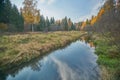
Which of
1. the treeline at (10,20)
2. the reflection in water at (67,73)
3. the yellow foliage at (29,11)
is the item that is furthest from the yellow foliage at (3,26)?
the reflection in water at (67,73)

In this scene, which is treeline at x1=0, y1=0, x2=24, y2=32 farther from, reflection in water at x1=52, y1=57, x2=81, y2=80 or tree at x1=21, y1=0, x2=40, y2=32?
reflection in water at x1=52, y1=57, x2=81, y2=80

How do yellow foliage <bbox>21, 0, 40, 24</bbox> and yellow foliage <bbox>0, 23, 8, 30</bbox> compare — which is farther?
yellow foliage <bbox>21, 0, 40, 24</bbox>

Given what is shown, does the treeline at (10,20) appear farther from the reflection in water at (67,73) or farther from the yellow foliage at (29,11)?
the reflection in water at (67,73)

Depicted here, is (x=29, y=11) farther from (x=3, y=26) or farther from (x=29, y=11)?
(x=3, y=26)

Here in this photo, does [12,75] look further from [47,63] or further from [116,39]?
[116,39]

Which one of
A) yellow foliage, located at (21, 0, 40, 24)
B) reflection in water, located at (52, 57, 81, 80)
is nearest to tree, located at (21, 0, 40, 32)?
yellow foliage, located at (21, 0, 40, 24)

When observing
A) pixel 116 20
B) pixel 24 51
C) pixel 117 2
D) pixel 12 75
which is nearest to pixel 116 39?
pixel 116 20

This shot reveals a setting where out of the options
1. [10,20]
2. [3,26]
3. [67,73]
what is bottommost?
[67,73]

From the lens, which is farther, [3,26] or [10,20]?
[10,20]

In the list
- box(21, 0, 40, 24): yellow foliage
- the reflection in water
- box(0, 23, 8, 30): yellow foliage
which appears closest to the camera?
the reflection in water

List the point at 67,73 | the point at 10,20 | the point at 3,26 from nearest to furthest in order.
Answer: the point at 67,73, the point at 3,26, the point at 10,20

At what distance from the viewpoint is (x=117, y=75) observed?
13.3 metres

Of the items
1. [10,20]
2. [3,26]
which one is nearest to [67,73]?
[3,26]

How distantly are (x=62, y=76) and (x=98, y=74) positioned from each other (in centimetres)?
316
